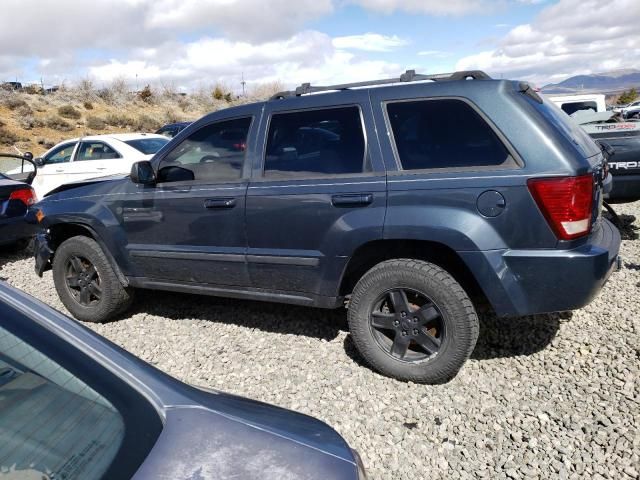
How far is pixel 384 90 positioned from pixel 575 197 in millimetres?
1385

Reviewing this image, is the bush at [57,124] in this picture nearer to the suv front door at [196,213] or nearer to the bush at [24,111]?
the bush at [24,111]

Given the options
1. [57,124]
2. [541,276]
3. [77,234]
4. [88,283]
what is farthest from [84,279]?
[57,124]

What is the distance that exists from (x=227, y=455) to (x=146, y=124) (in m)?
35.2

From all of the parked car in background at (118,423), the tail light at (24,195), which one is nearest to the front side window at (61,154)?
the tail light at (24,195)

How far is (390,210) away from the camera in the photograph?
10.6 ft

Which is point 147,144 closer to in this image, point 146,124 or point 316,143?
point 316,143

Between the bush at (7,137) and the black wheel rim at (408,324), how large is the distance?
1052 inches

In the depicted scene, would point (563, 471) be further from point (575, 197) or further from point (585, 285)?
point (575, 197)

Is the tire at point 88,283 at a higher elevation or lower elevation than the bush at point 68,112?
lower

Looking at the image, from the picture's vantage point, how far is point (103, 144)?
30.8 feet

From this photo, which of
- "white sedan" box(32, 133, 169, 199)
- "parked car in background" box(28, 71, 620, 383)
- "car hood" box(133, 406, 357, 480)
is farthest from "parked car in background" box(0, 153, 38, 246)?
"car hood" box(133, 406, 357, 480)

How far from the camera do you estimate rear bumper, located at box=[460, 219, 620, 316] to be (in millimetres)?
2910

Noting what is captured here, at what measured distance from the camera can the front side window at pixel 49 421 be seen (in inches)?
50.1

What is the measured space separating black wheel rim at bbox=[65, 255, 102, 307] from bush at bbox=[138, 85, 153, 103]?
4036 cm
